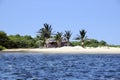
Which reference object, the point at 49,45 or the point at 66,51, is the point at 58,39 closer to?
the point at 49,45

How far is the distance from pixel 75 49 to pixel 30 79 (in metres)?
A: 106

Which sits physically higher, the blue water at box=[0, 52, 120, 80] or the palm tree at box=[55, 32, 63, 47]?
the palm tree at box=[55, 32, 63, 47]

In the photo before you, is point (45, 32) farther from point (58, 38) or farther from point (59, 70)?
point (59, 70)

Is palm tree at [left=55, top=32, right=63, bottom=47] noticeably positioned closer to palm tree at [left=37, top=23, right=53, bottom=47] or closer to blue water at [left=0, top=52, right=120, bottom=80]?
palm tree at [left=37, top=23, right=53, bottom=47]

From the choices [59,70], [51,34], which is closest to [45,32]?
[51,34]

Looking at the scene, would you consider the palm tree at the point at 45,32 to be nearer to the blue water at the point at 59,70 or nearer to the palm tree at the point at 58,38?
the palm tree at the point at 58,38

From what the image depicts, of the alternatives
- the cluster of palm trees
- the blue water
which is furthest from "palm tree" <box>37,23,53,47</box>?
the blue water

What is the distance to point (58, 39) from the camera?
16450 cm

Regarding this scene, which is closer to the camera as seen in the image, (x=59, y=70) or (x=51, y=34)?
(x=59, y=70)

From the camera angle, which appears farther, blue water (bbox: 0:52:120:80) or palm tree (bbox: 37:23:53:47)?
palm tree (bbox: 37:23:53:47)

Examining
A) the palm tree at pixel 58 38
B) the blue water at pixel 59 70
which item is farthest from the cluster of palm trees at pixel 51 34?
the blue water at pixel 59 70

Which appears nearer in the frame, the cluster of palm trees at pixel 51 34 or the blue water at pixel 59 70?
the blue water at pixel 59 70

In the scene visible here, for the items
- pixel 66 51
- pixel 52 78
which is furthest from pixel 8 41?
pixel 52 78

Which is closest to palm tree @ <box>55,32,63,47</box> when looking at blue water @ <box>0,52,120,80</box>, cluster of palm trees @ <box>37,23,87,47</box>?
cluster of palm trees @ <box>37,23,87,47</box>
